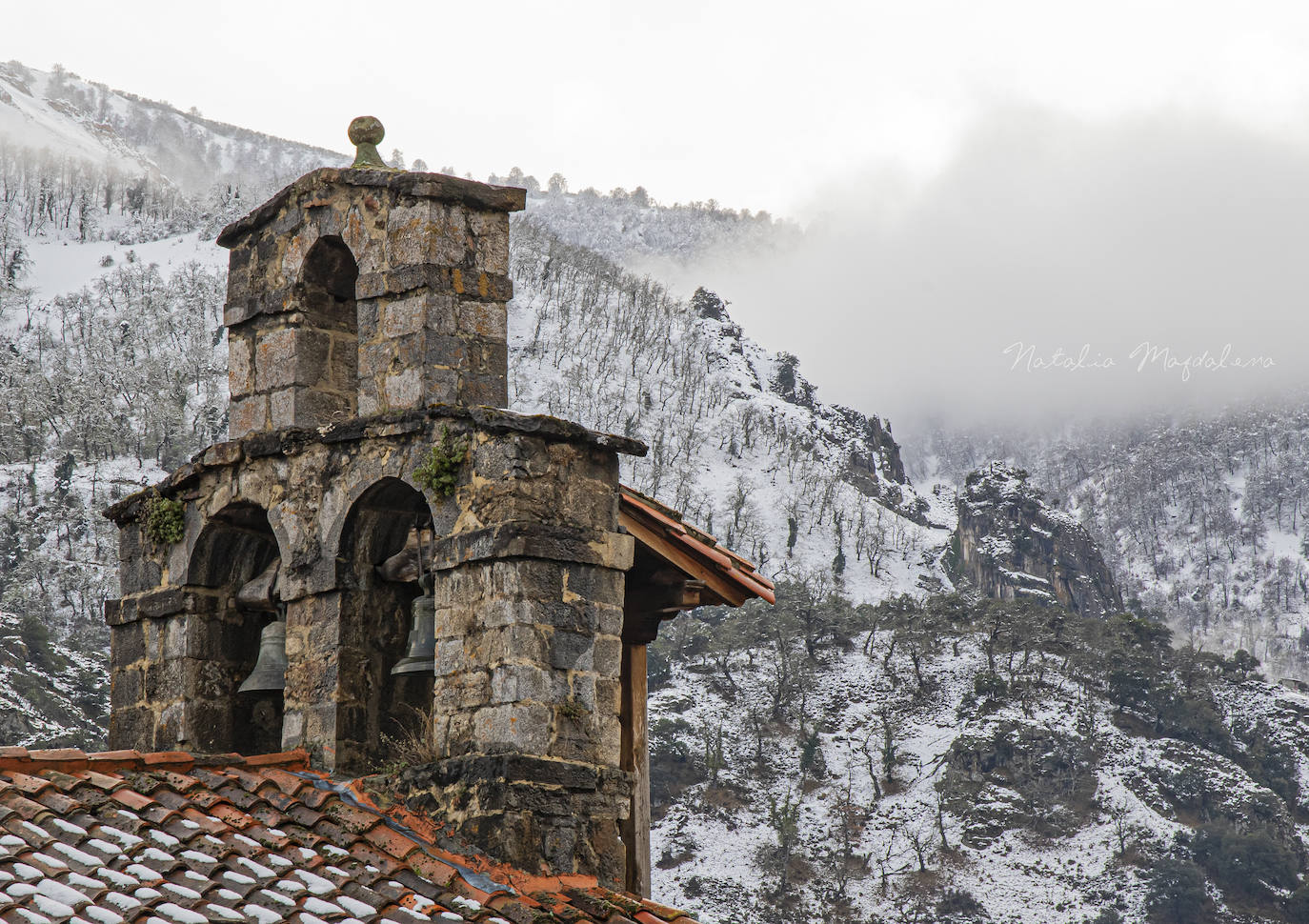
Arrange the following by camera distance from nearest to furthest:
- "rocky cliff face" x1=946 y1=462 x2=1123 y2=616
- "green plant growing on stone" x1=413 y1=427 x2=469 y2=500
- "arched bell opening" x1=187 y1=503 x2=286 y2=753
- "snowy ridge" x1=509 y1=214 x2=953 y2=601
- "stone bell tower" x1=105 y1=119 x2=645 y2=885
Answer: "stone bell tower" x1=105 y1=119 x2=645 y2=885 → "green plant growing on stone" x1=413 y1=427 x2=469 y2=500 → "arched bell opening" x1=187 y1=503 x2=286 y2=753 → "snowy ridge" x1=509 y1=214 x2=953 y2=601 → "rocky cliff face" x1=946 y1=462 x2=1123 y2=616

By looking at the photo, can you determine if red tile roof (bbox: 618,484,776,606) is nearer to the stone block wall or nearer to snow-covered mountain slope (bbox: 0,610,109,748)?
the stone block wall

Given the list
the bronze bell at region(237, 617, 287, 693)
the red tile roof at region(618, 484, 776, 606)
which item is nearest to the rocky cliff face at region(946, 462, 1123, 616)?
the red tile roof at region(618, 484, 776, 606)

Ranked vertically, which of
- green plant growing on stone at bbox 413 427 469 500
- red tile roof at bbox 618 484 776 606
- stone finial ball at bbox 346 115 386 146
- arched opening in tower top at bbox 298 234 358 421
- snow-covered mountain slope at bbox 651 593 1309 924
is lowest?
snow-covered mountain slope at bbox 651 593 1309 924

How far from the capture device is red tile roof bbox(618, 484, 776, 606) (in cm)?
962

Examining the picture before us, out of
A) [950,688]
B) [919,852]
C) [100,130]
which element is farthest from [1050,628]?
[100,130]

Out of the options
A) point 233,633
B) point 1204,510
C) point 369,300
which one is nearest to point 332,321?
point 369,300

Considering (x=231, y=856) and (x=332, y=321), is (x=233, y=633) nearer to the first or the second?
(x=332, y=321)

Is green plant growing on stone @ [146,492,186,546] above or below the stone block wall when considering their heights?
below

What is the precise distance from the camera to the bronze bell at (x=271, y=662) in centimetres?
955

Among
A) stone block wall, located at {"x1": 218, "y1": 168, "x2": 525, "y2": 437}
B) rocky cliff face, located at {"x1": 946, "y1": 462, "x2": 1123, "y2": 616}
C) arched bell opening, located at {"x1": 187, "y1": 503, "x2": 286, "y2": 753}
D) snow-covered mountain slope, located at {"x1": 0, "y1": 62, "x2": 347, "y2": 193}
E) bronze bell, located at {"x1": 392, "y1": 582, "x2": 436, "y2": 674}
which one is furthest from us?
snow-covered mountain slope, located at {"x1": 0, "y1": 62, "x2": 347, "y2": 193}

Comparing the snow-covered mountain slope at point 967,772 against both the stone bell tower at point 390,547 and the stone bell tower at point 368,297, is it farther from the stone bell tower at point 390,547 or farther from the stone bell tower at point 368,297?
the stone bell tower at point 368,297

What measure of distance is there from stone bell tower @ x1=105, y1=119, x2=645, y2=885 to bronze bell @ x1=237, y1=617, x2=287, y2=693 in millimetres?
13

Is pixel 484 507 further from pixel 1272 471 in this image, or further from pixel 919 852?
pixel 1272 471

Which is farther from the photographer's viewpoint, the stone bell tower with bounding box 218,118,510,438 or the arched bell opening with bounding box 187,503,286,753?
the arched bell opening with bounding box 187,503,286,753
